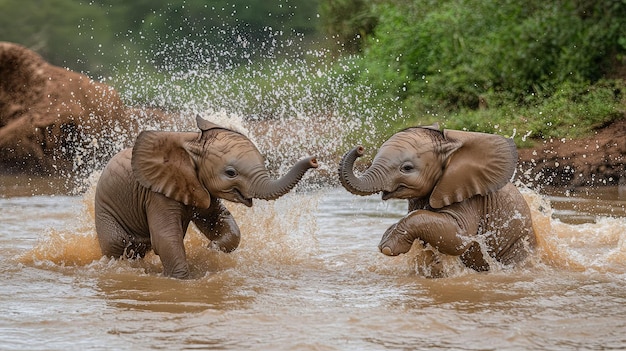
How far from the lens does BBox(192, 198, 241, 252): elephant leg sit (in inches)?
350

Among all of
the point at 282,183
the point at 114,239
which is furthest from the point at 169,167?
the point at 282,183

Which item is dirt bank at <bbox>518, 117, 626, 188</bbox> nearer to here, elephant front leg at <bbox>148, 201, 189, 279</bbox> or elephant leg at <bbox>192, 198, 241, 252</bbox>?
elephant leg at <bbox>192, 198, 241, 252</bbox>

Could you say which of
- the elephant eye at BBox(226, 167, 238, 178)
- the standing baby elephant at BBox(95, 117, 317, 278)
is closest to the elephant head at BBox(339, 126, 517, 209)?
the standing baby elephant at BBox(95, 117, 317, 278)

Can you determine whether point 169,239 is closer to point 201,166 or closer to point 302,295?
point 201,166

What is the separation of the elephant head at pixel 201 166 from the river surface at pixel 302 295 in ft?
2.23

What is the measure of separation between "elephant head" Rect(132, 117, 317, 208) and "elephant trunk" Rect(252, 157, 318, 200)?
0.03 feet

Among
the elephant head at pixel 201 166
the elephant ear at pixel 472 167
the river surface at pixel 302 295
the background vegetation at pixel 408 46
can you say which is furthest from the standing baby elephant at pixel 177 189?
the background vegetation at pixel 408 46

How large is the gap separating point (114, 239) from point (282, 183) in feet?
5.66

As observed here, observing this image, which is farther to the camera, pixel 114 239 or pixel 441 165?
pixel 114 239

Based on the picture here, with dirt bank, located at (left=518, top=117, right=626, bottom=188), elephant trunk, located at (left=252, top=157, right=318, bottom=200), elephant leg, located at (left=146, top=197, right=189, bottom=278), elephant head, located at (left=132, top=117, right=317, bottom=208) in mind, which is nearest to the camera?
elephant trunk, located at (left=252, top=157, right=318, bottom=200)

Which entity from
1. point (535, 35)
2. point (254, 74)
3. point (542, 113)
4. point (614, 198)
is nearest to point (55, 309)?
point (614, 198)

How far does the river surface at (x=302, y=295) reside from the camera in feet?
21.9

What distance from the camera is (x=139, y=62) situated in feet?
76.8

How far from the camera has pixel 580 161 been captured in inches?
574
